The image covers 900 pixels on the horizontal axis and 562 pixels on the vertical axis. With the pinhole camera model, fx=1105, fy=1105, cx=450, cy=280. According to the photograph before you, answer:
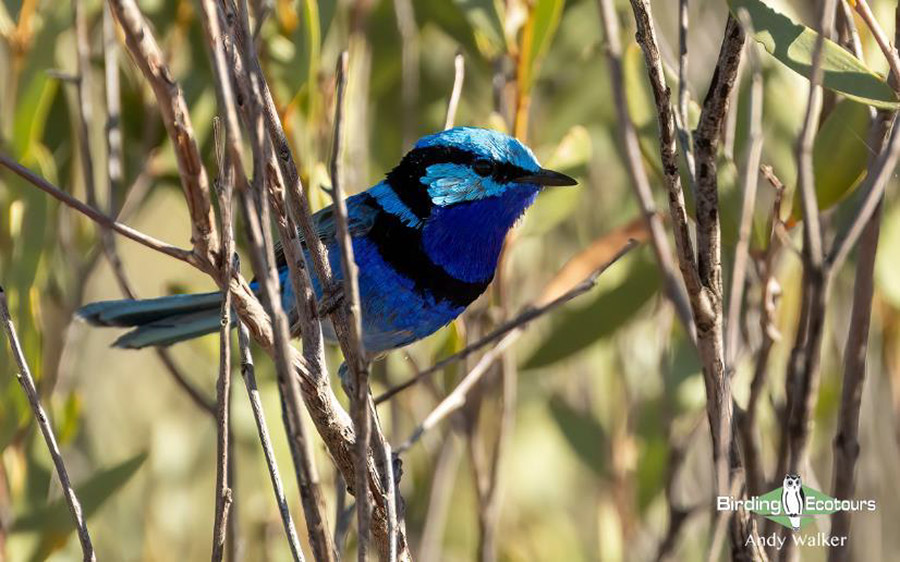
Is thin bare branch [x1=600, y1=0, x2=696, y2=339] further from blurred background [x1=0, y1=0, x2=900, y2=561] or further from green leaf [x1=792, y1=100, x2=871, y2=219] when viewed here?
green leaf [x1=792, y1=100, x2=871, y2=219]

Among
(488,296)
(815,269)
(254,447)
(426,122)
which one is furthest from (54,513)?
(815,269)

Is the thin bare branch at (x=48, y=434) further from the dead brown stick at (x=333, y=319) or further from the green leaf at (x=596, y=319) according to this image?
the green leaf at (x=596, y=319)

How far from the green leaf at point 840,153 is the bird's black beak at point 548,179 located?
613 millimetres

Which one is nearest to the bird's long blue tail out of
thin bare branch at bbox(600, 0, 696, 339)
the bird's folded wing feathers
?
the bird's folded wing feathers

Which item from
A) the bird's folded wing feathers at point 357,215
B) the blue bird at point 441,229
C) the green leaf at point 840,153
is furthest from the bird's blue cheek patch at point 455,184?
the green leaf at point 840,153

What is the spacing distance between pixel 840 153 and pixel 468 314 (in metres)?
1.57

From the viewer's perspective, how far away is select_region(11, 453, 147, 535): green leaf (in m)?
2.91

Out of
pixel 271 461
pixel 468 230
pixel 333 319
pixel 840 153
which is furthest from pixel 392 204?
pixel 271 461

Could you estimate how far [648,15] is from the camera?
68.2 inches

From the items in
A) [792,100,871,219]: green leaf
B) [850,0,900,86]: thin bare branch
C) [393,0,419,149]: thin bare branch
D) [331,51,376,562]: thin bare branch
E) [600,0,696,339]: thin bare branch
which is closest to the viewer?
[331,51,376,562]: thin bare branch

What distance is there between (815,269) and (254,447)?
2116 millimetres

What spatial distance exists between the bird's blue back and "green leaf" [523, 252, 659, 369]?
46cm

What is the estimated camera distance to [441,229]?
296 cm

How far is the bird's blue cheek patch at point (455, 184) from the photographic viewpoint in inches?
116
